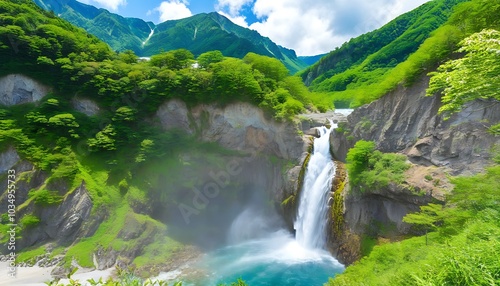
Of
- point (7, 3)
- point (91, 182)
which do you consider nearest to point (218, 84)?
point (91, 182)

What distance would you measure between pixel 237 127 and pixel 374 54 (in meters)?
81.6

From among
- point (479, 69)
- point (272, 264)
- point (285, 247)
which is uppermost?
point (479, 69)

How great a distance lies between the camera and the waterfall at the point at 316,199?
76.2 feet

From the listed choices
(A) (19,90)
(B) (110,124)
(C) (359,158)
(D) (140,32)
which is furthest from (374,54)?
(D) (140,32)

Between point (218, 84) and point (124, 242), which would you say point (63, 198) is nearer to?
point (124, 242)

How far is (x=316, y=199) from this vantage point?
24.0 metres

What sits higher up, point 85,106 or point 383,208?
point 85,106

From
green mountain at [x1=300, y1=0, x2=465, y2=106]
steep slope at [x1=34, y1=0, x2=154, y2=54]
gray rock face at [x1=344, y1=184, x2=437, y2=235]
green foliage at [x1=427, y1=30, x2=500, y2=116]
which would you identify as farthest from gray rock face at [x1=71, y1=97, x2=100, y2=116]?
steep slope at [x1=34, y1=0, x2=154, y2=54]

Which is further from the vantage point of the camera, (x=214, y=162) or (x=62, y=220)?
(x=214, y=162)

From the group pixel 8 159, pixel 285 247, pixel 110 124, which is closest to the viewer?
pixel 285 247

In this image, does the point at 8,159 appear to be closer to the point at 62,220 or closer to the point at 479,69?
the point at 62,220

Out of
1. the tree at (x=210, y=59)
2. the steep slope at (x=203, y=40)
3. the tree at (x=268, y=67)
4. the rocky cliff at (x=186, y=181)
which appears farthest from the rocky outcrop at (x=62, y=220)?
the steep slope at (x=203, y=40)

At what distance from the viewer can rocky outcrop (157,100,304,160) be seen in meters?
28.0

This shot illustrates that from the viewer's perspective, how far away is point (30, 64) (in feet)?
97.2
